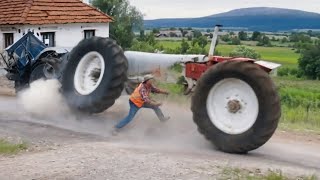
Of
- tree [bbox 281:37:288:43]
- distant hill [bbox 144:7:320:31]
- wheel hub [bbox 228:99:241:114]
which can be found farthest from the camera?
tree [bbox 281:37:288:43]

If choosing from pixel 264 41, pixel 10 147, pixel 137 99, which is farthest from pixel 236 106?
pixel 264 41

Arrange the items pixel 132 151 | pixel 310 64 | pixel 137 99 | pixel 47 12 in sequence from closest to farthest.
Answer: pixel 132 151
pixel 137 99
pixel 47 12
pixel 310 64

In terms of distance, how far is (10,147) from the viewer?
9.12 m

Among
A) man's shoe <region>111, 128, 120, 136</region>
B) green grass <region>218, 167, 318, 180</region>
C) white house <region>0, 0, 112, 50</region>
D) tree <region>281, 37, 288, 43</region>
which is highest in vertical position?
white house <region>0, 0, 112, 50</region>

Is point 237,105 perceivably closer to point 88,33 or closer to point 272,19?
point 88,33

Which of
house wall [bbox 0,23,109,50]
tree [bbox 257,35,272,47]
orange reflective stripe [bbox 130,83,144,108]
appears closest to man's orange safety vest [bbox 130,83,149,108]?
orange reflective stripe [bbox 130,83,144,108]

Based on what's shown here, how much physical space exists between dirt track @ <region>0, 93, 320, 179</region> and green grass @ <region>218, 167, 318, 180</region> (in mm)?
178

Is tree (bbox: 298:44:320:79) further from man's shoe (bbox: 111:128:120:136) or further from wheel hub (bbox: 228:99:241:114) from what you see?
wheel hub (bbox: 228:99:241:114)

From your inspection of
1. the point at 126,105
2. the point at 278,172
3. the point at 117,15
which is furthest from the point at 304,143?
the point at 117,15

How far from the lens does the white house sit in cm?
2605

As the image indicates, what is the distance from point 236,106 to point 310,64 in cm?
5269

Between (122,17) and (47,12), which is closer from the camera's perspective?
(47,12)

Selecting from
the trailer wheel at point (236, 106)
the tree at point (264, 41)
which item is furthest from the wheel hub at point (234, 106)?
the tree at point (264, 41)

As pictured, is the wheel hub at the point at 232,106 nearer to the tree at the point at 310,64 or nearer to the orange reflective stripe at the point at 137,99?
the orange reflective stripe at the point at 137,99
